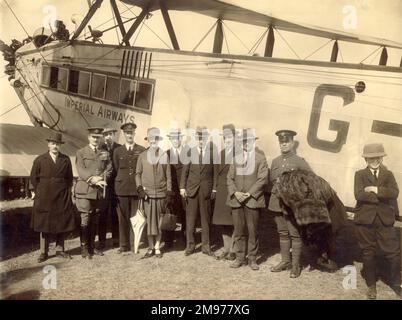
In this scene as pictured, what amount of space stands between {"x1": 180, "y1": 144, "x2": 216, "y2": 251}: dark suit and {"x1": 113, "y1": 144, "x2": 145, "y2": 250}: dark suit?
2.54 feet

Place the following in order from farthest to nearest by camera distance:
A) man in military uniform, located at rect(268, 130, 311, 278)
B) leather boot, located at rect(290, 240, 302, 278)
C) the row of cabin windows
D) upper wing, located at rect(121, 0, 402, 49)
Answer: the row of cabin windows < upper wing, located at rect(121, 0, 402, 49) < man in military uniform, located at rect(268, 130, 311, 278) < leather boot, located at rect(290, 240, 302, 278)

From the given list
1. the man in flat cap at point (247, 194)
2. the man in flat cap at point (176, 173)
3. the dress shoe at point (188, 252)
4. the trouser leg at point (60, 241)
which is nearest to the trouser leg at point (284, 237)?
the man in flat cap at point (247, 194)

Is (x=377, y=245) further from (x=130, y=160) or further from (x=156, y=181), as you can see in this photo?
(x=130, y=160)

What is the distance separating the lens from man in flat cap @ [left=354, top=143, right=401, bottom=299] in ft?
16.1

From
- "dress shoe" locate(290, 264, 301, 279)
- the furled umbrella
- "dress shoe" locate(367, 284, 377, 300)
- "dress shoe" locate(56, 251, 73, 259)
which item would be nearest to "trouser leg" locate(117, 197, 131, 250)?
the furled umbrella

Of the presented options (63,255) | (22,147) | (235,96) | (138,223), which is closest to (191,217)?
(138,223)

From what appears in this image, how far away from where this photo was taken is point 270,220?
955 cm

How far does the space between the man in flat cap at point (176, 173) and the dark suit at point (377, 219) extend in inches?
104

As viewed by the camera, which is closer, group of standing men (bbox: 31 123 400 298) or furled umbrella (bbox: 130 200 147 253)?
group of standing men (bbox: 31 123 400 298)

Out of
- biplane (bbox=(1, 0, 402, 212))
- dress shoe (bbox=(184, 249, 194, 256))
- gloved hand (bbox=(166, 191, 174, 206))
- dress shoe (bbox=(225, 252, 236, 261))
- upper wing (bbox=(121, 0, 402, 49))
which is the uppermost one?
upper wing (bbox=(121, 0, 402, 49))

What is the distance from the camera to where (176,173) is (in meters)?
6.59

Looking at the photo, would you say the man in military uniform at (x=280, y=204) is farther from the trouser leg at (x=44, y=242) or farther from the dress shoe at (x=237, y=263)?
the trouser leg at (x=44, y=242)

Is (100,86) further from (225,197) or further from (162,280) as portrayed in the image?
(162,280)

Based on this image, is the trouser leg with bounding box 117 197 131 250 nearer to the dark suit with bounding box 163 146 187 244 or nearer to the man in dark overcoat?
the dark suit with bounding box 163 146 187 244
